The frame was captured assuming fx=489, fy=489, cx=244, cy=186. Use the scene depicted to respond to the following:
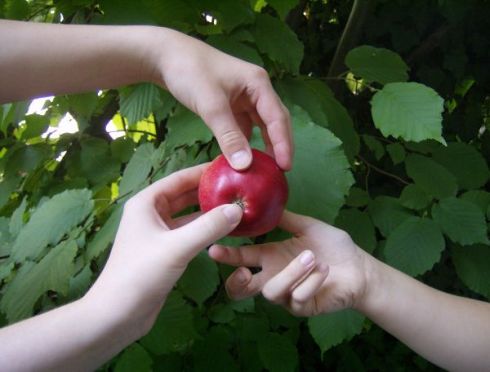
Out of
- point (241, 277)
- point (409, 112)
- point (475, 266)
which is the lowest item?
point (475, 266)

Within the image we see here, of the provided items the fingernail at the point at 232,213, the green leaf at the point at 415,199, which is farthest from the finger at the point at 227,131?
the green leaf at the point at 415,199

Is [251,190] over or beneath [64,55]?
beneath

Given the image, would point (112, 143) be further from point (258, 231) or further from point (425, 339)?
point (425, 339)

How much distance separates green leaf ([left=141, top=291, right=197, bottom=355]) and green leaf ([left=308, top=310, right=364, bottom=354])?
1.12ft

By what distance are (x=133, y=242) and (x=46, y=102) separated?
134cm

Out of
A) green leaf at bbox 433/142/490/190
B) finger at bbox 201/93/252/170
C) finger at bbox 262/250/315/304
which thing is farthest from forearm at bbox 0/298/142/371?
green leaf at bbox 433/142/490/190

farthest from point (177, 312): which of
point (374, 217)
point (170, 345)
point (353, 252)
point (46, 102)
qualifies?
point (46, 102)

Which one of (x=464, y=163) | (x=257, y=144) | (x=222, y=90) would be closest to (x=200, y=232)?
(x=222, y=90)

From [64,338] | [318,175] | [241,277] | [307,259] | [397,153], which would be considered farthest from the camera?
[397,153]

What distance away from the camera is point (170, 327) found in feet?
4.16

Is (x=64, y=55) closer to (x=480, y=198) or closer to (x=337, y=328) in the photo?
(x=337, y=328)

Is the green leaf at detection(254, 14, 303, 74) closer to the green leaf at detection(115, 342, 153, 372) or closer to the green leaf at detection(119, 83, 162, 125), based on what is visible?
the green leaf at detection(119, 83, 162, 125)

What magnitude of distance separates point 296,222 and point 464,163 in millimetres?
909

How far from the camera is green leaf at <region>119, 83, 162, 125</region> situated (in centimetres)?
125
